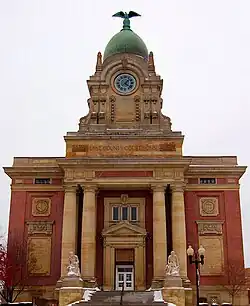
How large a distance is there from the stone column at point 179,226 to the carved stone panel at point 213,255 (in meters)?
2.70

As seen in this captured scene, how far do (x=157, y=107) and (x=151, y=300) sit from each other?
1995 cm

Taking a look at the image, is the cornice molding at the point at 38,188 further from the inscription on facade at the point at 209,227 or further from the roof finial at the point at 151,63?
the roof finial at the point at 151,63

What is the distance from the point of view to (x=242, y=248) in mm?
43625

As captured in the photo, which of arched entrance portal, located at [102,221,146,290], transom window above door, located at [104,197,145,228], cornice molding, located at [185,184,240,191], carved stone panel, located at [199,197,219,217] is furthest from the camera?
Answer: cornice molding, located at [185,184,240,191]

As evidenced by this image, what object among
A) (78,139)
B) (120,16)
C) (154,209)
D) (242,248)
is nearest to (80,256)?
(154,209)

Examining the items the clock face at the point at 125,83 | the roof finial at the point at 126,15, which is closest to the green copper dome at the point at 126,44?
the roof finial at the point at 126,15

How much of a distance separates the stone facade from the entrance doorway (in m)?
0.12

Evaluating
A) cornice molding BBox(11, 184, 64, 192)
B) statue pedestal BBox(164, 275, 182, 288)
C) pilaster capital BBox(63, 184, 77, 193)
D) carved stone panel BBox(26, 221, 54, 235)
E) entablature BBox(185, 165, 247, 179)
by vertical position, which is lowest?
statue pedestal BBox(164, 275, 182, 288)

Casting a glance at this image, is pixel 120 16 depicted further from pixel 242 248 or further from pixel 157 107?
pixel 242 248

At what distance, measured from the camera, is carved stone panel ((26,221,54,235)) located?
146ft

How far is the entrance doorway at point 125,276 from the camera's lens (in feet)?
140

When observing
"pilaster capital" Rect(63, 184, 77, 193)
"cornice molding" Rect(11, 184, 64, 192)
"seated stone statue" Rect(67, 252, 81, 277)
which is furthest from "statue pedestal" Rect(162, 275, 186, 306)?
"cornice molding" Rect(11, 184, 64, 192)

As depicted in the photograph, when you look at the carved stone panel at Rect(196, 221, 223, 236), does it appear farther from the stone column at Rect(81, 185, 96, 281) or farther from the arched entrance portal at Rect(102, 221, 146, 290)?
the stone column at Rect(81, 185, 96, 281)

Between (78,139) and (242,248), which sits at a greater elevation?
(78,139)
